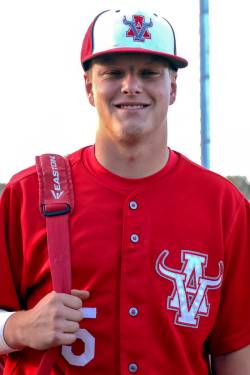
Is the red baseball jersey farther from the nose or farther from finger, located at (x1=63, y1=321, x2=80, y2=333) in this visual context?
the nose

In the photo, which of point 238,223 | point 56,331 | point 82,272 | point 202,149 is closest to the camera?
point 56,331

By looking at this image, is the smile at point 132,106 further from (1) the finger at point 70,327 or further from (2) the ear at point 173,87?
(1) the finger at point 70,327

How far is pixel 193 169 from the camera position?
2.85 m

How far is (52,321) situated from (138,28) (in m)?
0.94

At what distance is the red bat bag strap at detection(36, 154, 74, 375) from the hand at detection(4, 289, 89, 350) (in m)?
0.05

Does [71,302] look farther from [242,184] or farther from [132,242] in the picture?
A: [242,184]

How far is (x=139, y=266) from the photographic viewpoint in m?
2.65

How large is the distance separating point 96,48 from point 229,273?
2.75 ft

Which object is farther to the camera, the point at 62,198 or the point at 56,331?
the point at 62,198

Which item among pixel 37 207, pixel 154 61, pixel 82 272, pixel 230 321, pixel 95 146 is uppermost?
pixel 154 61

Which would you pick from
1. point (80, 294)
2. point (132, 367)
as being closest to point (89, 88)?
point (80, 294)

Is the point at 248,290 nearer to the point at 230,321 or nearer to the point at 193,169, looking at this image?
the point at 230,321

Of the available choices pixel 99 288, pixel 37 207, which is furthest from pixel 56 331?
pixel 37 207

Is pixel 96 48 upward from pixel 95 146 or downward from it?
upward
